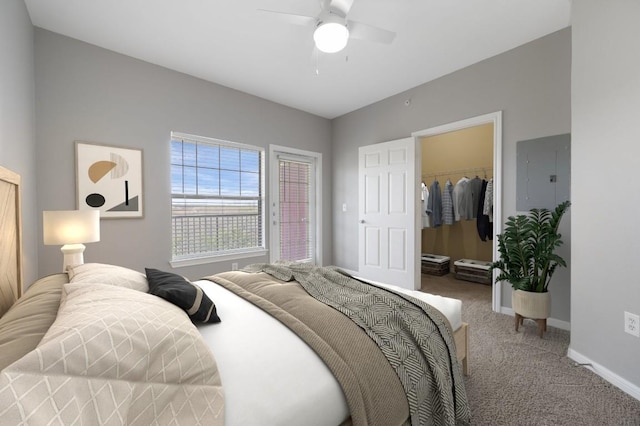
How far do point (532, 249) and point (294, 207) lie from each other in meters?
3.06

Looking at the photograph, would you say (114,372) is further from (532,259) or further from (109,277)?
(532,259)

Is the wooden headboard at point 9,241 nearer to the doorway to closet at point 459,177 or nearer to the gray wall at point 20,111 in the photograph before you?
the gray wall at point 20,111

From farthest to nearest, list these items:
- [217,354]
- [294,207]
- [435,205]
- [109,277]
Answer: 1. [435,205]
2. [294,207]
3. [109,277]
4. [217,354]

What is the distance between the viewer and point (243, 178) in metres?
3.75

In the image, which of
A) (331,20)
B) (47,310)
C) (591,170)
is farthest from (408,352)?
(331,20)

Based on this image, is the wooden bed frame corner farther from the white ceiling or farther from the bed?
the white ceiling

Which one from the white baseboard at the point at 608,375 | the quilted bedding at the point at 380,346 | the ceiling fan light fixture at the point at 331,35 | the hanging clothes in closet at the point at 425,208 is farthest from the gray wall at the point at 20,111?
the hanging clothes in closet at the point at 425,208

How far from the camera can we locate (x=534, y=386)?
5.52 ft

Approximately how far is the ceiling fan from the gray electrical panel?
1.77 metres

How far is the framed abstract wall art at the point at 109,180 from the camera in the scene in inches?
101

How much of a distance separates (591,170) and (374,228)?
2432 millimetres

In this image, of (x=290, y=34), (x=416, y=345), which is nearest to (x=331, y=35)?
(x=290, y=34)

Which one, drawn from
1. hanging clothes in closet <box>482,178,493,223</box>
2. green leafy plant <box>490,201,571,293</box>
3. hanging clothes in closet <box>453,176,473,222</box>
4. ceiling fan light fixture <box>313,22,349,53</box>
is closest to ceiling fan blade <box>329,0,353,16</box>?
ceiling fan light fixture <box>313,22,349,53</box>

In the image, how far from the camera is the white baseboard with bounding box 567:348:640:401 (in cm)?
158
